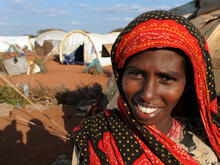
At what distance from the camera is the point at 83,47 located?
12250 mm

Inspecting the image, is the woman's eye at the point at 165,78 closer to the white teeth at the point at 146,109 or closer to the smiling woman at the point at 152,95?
the smiling woman at the point at 152,95

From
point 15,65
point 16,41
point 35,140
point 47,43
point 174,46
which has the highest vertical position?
point 174,46

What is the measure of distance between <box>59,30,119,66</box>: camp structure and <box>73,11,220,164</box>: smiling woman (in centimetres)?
1054

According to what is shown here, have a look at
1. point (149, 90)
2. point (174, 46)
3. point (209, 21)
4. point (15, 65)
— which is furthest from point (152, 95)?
point (15, 65)

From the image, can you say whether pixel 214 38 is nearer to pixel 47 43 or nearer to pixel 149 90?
pixel 149 90

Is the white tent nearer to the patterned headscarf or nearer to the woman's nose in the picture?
the patterned headscarf

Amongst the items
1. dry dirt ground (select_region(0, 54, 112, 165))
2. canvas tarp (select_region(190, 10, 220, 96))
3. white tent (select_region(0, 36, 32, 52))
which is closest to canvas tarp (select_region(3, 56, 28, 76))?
dry dirt ground (select_region(0, 54, 112, 165))

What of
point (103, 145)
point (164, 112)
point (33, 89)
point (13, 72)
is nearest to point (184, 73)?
point (164, 112)

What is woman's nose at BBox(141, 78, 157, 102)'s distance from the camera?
94 cm

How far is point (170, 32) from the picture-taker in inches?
35.3

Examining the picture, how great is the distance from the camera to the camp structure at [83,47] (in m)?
11.7

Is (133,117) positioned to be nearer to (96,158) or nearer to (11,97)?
(96,158)

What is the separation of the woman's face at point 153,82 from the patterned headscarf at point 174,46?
0.16ft

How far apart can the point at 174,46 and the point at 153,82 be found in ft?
0.61
